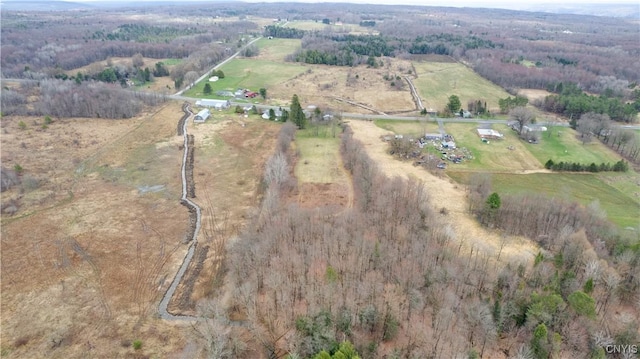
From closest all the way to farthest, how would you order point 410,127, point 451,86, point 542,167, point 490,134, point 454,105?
1. point 542,167
2. point 490,134
3. point 410,127
4. point 454,105
5. point 451,86

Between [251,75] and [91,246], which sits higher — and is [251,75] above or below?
above

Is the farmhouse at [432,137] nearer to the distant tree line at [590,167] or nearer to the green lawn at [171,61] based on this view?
the distant tree line at [590,167]

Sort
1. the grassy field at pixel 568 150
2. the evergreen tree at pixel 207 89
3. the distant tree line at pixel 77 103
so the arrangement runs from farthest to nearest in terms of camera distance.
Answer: the evergreen tree at pixel 207 89 < the distant tree line at pixel 77 103 < the grassy field at pixel 568 150

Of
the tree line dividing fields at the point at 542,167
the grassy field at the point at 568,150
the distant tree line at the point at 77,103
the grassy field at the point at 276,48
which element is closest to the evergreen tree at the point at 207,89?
the distant tree line at the point at 77,103

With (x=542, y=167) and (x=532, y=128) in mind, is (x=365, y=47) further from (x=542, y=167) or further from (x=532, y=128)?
(x=542, y=167)

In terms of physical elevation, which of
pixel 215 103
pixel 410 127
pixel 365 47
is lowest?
pixel 410 127

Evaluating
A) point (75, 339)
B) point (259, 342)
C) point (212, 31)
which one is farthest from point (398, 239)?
point (212, 31)

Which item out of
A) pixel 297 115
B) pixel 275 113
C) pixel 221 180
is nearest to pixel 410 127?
pixel 297 115
